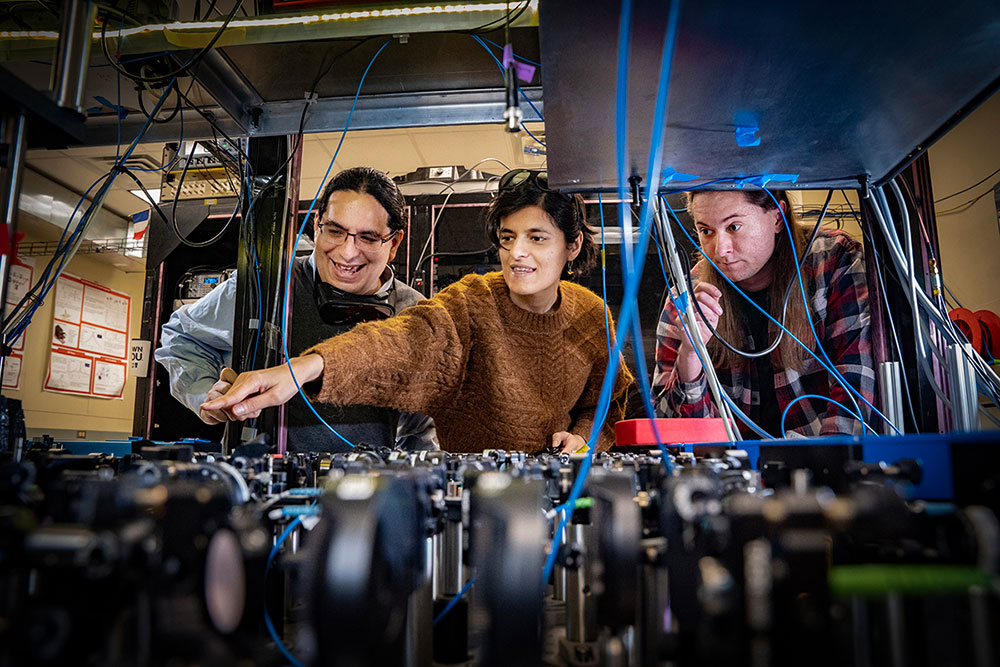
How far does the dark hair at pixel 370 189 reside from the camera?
2219mm

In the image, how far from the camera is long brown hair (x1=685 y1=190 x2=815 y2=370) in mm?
1998

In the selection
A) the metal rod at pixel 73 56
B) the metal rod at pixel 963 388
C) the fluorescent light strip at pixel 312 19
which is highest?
the fluorescent light strip at pixel 312 19

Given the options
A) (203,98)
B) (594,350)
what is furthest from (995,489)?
(203,98)

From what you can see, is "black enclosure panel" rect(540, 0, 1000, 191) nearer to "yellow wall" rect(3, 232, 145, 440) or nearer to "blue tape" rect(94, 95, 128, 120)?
"blue tape" rect(94, 95, 128, 120)

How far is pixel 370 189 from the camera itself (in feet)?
7.32

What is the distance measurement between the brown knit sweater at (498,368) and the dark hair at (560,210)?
143 mm

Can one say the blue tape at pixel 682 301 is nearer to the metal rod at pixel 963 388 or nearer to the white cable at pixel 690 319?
the white cable at pixel 690 319

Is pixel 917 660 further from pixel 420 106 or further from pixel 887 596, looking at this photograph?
pixel 420 106

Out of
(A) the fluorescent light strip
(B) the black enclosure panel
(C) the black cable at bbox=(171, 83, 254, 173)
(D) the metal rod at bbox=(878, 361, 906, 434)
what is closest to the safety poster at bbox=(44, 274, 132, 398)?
(C) the black cable at bbox=(171, 83, 254, 173)

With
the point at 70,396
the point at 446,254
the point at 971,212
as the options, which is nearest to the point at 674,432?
the point at 446,254

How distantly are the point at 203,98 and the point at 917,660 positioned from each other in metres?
2.23

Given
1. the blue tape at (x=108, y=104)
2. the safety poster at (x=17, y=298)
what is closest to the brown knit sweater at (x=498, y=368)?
the blue tape at (x=108, y=104)

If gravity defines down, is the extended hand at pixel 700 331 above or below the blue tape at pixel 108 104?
below

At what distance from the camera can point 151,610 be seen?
1.29 feet
